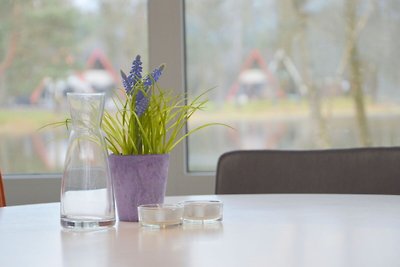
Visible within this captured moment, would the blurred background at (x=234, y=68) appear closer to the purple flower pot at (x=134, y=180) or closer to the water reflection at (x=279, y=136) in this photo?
the water reflection at (x=279, y=136)

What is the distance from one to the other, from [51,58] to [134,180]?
82.5 inches

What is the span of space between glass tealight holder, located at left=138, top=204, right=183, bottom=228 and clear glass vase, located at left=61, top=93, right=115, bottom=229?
5 cm

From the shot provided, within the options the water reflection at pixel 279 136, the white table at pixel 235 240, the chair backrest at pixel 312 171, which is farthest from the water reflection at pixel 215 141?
the white table at pixel 235 240

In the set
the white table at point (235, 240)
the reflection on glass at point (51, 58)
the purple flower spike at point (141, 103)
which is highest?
the reflection on glass at point (51, 58)

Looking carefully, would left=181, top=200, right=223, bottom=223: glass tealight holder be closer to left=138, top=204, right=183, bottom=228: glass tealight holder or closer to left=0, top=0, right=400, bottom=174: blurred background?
left=138, top=204, right=183, bottom=228: glass tealight holder

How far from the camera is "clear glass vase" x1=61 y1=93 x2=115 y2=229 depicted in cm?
140

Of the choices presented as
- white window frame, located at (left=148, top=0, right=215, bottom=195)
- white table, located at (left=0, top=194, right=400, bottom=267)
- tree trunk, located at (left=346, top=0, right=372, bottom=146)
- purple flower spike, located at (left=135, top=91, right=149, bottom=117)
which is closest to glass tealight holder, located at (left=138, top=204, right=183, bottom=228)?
white table, located at (left=0, top=194, right=400, bottom=267)

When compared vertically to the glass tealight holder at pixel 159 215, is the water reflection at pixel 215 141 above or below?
above

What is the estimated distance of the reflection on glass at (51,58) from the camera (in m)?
3.46

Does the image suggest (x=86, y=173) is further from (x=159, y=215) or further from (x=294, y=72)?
(x=294, y=72)

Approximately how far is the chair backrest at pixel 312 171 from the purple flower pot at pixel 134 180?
0.80m

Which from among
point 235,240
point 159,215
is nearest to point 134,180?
point 159,215

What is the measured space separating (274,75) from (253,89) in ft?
0.35

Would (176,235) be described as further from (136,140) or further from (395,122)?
(395,122)
